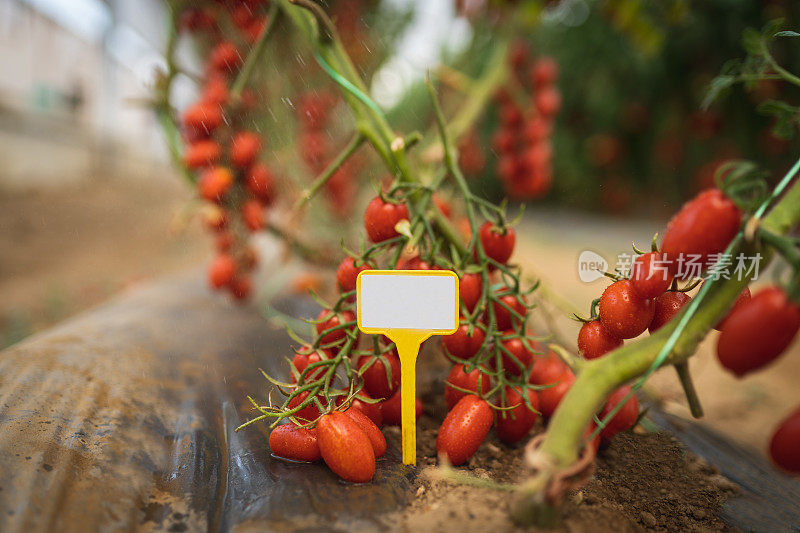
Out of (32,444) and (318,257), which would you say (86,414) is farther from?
(318,257)

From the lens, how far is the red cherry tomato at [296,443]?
71 centimetres

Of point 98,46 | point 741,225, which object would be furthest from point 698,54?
point 98,46

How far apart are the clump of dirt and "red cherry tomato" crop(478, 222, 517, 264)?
289 millimetres

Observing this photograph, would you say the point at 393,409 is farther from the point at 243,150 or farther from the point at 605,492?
the point at 243,150

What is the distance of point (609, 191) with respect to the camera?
5.07 m

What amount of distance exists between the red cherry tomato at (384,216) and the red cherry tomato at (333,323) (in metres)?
0.13

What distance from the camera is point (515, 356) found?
2.50 ft

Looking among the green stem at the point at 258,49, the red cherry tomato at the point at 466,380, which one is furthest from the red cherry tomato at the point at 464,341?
the green stem at the point at 258,49

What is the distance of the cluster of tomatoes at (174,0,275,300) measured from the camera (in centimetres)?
124

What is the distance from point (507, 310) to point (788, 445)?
360 millimetres

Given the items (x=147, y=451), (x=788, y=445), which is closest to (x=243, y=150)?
(x=147, y=451)

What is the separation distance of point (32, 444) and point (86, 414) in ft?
0.33

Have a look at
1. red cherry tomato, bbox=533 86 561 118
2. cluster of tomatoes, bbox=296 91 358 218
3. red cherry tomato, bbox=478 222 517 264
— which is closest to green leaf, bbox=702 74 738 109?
red cherry tomato, bbox=478 222 517 264

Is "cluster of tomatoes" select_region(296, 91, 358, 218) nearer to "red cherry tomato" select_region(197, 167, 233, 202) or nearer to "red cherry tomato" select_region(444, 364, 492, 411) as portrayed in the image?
"red cherry tomato" select_region(197, 167, 233, 202)
